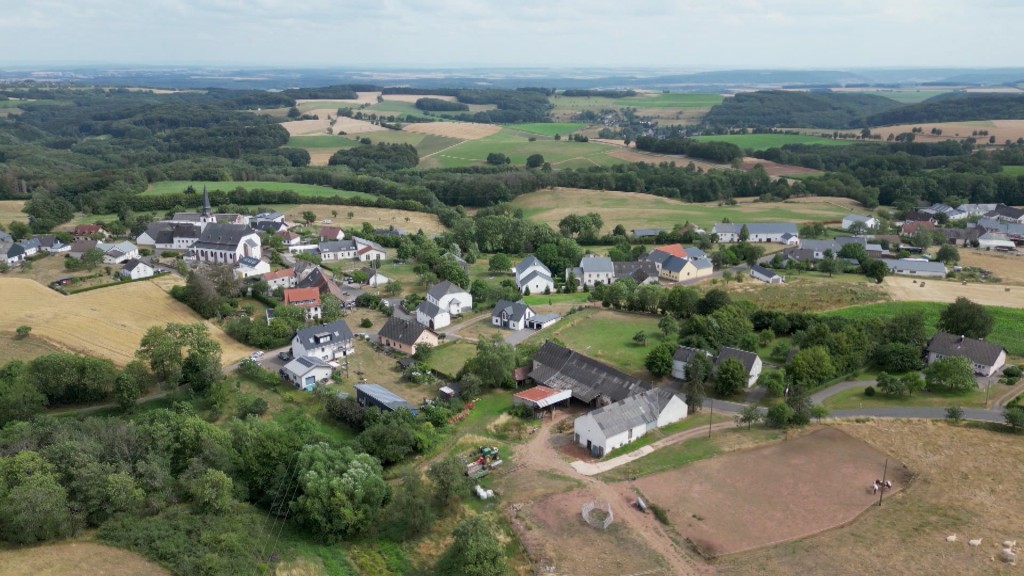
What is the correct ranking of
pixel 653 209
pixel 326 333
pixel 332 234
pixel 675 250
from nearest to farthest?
pixel 326 333, pixel 675 250, pixel 332 234, pixel 653 209

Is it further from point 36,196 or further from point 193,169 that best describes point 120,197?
point 193,169

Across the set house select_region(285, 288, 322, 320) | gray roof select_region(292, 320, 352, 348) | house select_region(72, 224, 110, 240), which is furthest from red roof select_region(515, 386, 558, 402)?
house select_region(72, 224, 110, 240)

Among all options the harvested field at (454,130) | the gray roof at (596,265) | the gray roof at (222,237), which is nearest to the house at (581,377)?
the gray roof at (596,265)

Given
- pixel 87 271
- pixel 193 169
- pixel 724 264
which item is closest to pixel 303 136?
pixel 193 169

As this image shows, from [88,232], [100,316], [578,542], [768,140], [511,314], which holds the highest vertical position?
[768,140]

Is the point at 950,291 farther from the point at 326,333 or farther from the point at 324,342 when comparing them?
the point at 324,342

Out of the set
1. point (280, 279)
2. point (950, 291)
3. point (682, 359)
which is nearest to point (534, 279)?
point (280, 279)
